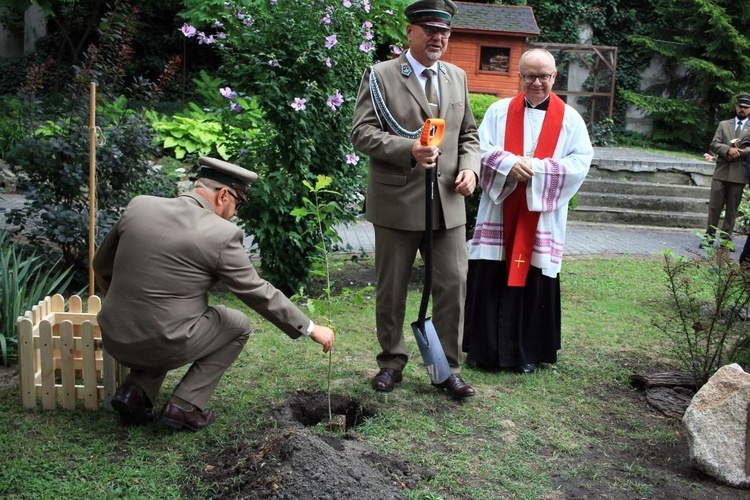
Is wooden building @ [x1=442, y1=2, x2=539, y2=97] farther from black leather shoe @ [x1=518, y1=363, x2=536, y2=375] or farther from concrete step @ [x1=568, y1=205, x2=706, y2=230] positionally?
black leather shoe @ [x1=518, y1=363, x2=536, y2=375]

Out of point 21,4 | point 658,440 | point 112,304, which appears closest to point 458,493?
point 658,440

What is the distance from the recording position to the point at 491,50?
18375mm

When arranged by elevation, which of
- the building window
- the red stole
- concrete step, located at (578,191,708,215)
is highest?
the building window

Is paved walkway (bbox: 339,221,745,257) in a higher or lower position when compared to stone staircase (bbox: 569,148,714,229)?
lower

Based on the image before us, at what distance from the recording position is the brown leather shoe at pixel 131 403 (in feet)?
12.4

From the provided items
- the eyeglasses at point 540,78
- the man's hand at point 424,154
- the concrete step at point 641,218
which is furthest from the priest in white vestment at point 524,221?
the concrete step at point 641,218

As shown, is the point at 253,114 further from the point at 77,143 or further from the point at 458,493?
the point at 458,493

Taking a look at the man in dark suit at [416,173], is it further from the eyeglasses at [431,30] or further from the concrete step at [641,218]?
the concrete step at [641,218]

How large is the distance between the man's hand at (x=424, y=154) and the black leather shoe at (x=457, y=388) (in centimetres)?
130

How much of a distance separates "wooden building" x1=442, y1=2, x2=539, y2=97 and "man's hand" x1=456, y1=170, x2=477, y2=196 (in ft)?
46.3

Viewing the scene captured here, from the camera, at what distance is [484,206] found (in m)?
5.11

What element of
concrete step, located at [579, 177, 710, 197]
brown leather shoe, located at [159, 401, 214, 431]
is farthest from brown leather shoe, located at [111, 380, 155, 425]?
concrete step, located at [579, 177, 710, 197]

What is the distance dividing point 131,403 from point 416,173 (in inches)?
78.3

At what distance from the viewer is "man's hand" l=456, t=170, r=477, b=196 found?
14.2 ft
